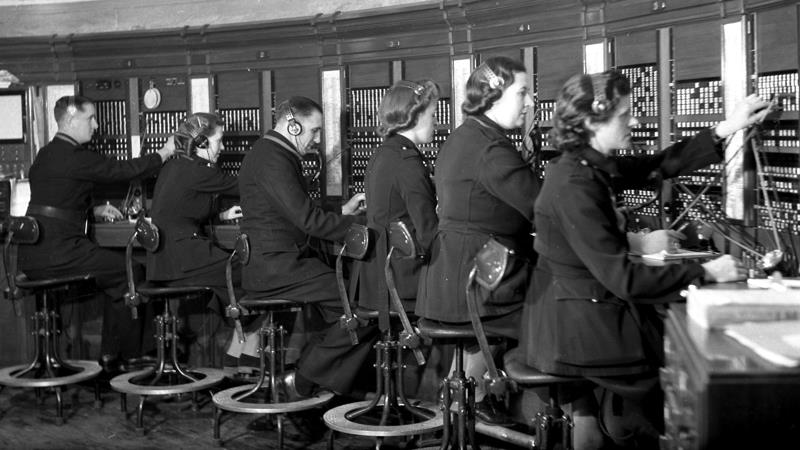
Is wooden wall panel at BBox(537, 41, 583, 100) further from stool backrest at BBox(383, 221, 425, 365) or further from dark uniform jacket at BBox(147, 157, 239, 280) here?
dark uniform jacket at BBox(147, 157, 239, 280)

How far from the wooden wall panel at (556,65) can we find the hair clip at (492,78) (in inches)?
52.3

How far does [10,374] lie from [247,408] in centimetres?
184

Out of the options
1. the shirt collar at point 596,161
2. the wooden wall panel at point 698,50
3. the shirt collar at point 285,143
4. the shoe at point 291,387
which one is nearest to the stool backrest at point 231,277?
the shoe at point 291,387

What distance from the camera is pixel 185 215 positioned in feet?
19.8

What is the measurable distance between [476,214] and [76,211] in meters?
3.12

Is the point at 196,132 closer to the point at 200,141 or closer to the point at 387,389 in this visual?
the point at 200,141

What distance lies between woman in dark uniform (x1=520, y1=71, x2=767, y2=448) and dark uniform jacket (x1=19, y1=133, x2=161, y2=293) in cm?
337

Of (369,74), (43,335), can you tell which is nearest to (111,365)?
(43,335)

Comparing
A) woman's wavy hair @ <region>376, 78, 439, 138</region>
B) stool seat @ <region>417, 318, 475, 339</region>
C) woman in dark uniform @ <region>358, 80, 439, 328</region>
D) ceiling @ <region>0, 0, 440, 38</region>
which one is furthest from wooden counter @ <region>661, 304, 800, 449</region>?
ceiling @ <region>0, 0, 440, 38</region>

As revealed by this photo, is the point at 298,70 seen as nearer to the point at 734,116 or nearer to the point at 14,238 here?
the point at 14,238

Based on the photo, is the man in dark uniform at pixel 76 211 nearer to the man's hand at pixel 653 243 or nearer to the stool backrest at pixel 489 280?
the stool backrest at pixel 489 280

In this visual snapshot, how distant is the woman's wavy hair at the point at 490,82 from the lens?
4.20m

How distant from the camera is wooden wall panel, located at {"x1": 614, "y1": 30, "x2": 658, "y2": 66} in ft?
16.2

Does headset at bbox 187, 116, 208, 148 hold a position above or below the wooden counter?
above
